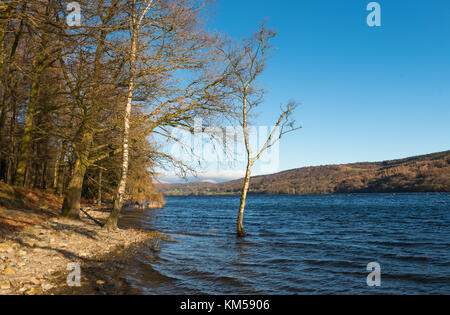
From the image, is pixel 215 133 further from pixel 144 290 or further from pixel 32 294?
pixel 32 294

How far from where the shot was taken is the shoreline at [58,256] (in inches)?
264

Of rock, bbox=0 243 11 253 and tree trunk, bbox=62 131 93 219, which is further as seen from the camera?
tree trunk, bbox=62 131 93 219

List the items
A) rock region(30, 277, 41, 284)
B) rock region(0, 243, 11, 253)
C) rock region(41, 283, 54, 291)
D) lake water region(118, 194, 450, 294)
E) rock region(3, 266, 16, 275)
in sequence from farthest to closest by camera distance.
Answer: lake water region(118, 194, 450, 294)
rock region(0, 243, 11, 253)
rock region(3, 266, 16, 275)
rock region(30, 277, 41, 284)
rock region(41, 283, 54, 291)

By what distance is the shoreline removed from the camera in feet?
22.0

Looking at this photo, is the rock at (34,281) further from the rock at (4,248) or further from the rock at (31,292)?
the rock at (4,248)

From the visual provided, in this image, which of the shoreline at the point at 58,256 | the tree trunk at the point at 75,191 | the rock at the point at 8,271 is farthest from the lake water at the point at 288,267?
the tree trunk at the point at 75,191

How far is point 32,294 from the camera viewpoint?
19.8 ft

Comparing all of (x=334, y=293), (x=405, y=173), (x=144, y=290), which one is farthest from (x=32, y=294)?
(x=405, y=173)

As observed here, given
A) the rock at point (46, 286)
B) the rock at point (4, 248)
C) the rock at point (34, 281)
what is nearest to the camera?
the rock at point (46, 286)

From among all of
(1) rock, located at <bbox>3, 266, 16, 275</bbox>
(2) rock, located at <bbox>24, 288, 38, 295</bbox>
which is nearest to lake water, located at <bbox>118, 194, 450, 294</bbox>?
(2) rock, located at <bbox>24, 288, 38, 295</bbox>

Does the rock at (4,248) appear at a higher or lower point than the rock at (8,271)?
higher

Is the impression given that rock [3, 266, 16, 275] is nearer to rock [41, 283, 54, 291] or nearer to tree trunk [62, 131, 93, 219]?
rock [41, 283, 54, 291]

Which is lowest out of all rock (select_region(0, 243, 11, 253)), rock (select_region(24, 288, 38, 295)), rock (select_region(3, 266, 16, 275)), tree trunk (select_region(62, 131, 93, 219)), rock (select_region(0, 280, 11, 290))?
rock (select_region(24, 288, 38, 295))

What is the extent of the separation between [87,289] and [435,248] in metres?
17.9
